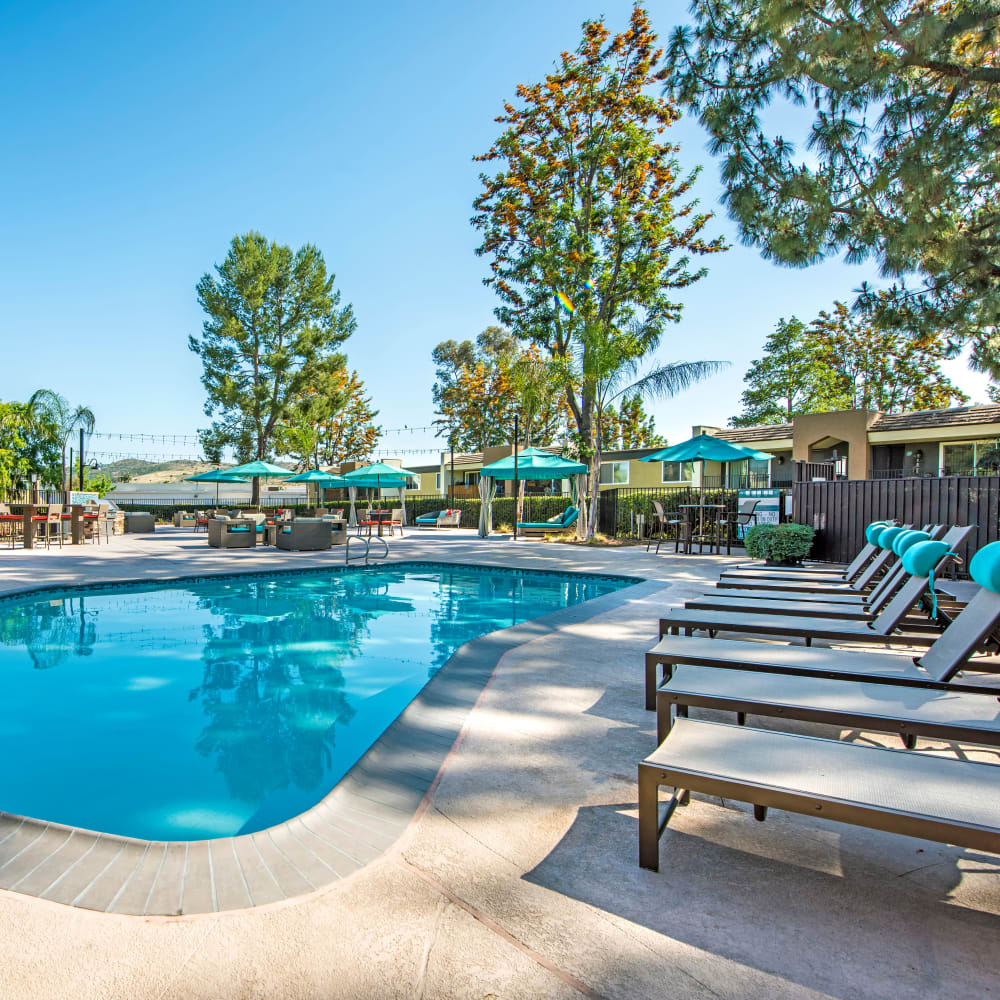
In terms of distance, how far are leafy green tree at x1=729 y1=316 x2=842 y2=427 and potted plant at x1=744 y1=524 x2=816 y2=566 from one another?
21853mm

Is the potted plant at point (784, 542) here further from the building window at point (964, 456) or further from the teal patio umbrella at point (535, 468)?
the building window at point (964, 456)

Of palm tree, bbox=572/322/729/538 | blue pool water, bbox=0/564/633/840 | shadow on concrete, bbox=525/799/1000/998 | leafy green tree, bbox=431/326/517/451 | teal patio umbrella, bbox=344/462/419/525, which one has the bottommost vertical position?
blue pool water, bbox=0/564/633/840

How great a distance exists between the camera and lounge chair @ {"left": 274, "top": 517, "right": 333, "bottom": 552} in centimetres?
1319

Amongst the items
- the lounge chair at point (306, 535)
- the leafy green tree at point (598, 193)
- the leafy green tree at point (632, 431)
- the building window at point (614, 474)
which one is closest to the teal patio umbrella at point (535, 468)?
the leafy green tree at point (598, 193)

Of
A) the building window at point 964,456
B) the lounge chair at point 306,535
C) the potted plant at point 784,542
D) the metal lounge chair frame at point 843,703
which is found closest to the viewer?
the metal lounge chair frame at point 843,703

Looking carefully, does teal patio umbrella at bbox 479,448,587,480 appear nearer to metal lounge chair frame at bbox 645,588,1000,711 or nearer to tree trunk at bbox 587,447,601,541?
tree trunk at bbox 587,447,601,541

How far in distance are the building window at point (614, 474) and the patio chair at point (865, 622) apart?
21.8m

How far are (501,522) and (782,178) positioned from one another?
56.0 feet

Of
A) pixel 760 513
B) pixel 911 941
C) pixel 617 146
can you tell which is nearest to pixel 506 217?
pixel 617 146

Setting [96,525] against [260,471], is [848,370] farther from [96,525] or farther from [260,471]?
[96,525]

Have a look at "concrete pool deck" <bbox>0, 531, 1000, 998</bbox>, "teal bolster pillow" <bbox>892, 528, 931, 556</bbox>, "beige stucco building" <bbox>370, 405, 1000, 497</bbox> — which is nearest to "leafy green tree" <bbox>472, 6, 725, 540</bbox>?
"beige stucco building" <bbox>370, 405, 1000, 497</bbox>

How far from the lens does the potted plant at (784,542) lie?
950 cm

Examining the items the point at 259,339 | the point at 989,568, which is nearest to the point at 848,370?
the point at 259,339

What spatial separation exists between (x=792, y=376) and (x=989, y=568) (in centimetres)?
3159
